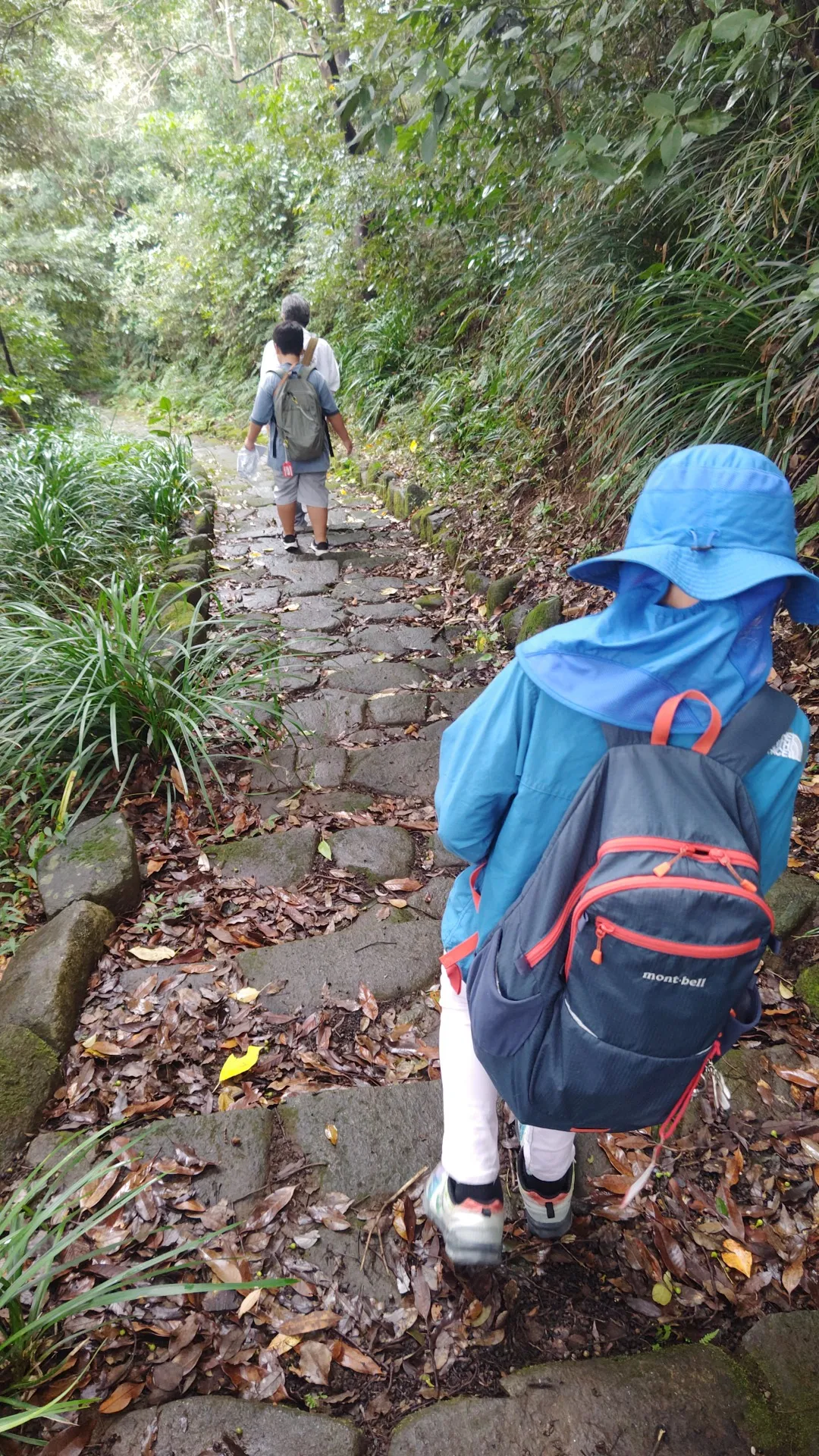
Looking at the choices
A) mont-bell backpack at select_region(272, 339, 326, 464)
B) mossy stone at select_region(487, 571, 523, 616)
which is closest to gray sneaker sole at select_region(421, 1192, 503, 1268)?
mossy stone at select_region(487, 571, 523, 616)

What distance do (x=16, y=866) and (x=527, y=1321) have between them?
7.00 feet

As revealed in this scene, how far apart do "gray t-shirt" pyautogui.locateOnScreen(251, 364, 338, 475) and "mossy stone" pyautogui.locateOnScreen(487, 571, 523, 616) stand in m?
2.14

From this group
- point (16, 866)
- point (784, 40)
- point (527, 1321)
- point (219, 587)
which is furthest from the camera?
point (219, 587)

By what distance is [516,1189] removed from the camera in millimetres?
1776

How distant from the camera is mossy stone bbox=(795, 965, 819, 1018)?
80.5 inches

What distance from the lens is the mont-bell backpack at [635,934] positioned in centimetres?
99

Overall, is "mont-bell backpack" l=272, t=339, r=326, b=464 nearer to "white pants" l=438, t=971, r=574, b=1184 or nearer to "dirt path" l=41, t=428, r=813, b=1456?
"dirt path" l=41, t=428, r=813, b=1456

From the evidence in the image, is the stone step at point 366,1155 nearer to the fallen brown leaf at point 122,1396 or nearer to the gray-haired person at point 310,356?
the fallen brown leaf at point 122,1396

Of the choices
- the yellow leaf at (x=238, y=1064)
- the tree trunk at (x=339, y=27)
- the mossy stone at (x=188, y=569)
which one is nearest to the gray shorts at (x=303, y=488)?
the mossy stone at (x=188, y=569)

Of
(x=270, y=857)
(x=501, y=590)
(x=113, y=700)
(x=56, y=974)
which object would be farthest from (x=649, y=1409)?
(x=501, y=590)

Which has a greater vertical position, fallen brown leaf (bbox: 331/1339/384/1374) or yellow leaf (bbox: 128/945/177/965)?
yellow leaf (bbox: 128/945/177/965)

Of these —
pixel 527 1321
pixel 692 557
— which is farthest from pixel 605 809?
pixel 527 1321

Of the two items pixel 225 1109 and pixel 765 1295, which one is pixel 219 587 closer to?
pixel 225 1109

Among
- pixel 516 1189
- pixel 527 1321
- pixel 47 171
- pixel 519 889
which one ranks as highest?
pixel 47 171
